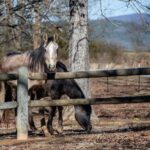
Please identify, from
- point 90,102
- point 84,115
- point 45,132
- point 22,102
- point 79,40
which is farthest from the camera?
point 79,40

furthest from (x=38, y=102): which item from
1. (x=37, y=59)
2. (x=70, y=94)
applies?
(x=37, y=59)

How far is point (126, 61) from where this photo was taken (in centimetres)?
5616

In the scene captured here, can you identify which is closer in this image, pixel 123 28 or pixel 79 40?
pixel 79 40

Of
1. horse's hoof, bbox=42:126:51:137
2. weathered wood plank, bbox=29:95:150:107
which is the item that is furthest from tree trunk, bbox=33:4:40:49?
weathered wood plank, bbox=29:95:150:107

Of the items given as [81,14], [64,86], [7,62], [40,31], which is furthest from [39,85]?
[40,31]

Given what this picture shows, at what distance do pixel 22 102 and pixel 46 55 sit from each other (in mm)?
1320

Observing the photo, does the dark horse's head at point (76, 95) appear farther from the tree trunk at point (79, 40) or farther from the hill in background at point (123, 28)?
the hill in background at point (123, 28)

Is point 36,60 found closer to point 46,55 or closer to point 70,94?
point 46,55

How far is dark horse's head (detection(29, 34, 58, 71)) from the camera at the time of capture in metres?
10.3

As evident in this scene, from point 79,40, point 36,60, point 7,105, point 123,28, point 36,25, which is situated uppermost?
point 36,25

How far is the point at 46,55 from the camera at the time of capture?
34.2 feet

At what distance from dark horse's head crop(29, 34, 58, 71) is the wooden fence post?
0.74 m

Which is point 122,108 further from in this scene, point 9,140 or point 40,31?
point 9,140

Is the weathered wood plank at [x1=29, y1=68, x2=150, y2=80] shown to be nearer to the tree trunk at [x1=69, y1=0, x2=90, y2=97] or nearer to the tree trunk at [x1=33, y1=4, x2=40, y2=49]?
the tree trunk at [x1=69, y1=0, x2=90, y2=97]
